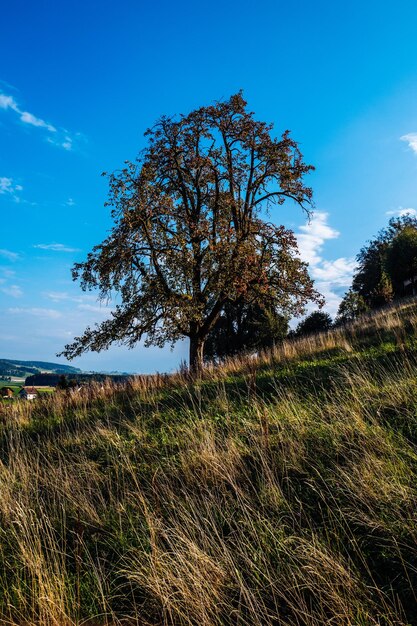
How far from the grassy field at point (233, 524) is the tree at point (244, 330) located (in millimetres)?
31967

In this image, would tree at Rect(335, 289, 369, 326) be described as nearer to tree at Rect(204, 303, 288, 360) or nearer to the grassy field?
tree at Rect(204, 303, 288, 360)

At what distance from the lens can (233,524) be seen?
162 inches

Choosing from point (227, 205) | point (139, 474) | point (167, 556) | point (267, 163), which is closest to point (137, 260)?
point (227, 205)

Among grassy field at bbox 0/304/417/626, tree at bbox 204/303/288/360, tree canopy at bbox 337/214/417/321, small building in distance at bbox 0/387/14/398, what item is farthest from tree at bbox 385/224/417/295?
grassy field at bbox 0/304/417/626

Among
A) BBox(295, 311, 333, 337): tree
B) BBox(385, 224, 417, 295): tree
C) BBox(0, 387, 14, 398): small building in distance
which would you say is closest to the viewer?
BBox(0, 387, 14, 398): small building in distance

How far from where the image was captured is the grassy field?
10.1 ft

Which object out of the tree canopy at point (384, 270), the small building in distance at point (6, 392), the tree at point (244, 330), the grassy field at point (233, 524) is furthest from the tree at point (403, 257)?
the grassy field at point (233, 524)

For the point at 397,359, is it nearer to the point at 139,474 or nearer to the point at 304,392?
the point at 304,392

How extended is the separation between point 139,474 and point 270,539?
2.54 metres

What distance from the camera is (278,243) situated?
2042cm

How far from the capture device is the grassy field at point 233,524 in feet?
10.1

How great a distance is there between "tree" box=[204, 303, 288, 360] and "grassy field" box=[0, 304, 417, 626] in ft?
105

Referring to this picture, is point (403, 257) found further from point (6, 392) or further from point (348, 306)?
point (6, 392)

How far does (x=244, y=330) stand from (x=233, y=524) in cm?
3930
